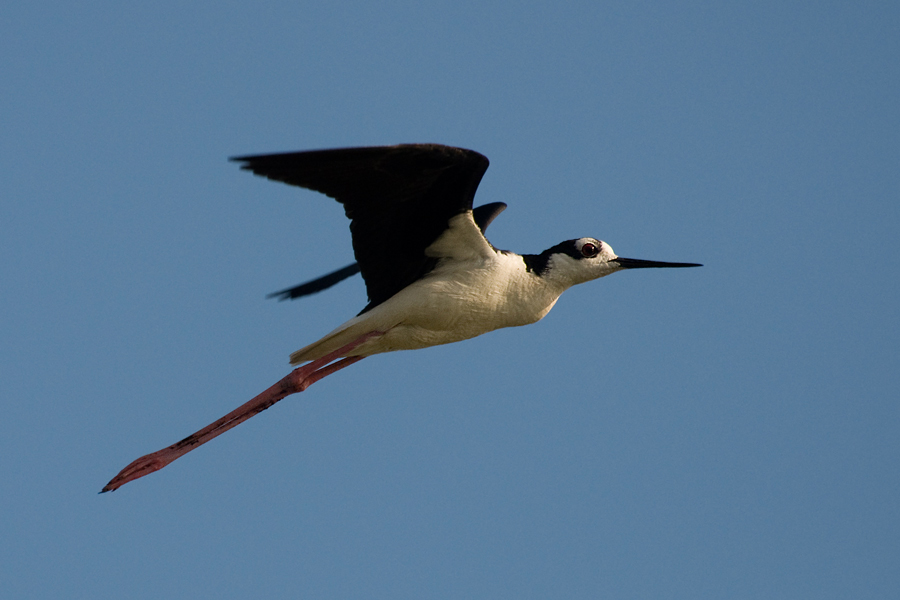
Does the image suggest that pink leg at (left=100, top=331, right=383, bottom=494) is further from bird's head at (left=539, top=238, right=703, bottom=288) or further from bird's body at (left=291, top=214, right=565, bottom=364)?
bird's head at (left=539, top=238, right=703, bottom=288)

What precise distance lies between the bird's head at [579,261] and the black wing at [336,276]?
1.07 m

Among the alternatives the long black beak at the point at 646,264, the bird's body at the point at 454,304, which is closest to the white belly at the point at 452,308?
the bird's body at the point at 454,304

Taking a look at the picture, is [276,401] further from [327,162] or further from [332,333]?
[327,162]

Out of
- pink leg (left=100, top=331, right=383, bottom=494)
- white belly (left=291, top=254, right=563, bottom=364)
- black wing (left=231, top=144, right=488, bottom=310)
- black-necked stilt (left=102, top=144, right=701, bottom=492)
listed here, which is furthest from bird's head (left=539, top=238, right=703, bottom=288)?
pink leg (left=100, top=331, right=383, bottom=494)

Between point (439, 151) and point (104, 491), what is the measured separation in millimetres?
2854

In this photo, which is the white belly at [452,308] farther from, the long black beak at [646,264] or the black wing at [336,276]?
the black wing at [336,276]

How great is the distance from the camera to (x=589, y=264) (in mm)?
6859

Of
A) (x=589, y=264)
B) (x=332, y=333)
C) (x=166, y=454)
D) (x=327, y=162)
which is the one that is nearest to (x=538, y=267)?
(x=589, y=264)

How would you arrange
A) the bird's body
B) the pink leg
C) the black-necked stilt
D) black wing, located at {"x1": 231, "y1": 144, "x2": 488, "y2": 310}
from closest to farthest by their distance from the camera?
black wing, located at {"x1": 231, "y1": 144, "x2": 488, "y2": 310}, the black-necked stilt, the pink leg, the bird's body

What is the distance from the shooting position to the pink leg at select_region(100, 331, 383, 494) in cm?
622

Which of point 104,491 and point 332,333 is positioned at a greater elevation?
point 332,333

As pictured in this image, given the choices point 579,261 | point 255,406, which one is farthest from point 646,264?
point 255,406

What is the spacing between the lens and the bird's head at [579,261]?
6.78 m

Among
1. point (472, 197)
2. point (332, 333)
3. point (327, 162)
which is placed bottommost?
point (332, 333)
